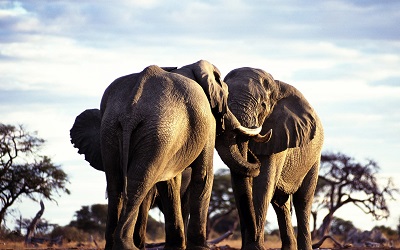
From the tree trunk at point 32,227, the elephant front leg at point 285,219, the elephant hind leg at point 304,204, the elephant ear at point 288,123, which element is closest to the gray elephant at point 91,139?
the elephant ear at point 288,123

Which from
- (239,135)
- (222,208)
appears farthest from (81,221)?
(239,135)

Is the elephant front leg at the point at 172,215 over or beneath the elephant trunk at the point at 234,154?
beneath

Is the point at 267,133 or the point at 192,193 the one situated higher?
the point at 267,133

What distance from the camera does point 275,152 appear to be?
648 inches

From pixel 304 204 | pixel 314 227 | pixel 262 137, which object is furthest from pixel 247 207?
pixel 314 227

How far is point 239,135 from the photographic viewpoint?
15219 millimetres

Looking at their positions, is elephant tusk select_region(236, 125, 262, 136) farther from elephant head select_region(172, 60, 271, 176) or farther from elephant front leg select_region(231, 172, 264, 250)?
elephant front leg select_region(231, 172, 264, 250)

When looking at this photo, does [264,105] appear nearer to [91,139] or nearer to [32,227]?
[91,139]

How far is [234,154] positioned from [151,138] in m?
3.05

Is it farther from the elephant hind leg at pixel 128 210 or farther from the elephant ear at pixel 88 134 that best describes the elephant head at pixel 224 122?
the elephant hind leg at pixel 128 210

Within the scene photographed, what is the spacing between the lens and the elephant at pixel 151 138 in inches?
485

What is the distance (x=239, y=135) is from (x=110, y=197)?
3.01 m

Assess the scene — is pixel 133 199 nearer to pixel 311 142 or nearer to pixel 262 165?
pixel 262 165

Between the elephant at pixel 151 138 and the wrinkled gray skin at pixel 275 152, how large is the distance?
1.24 metres
